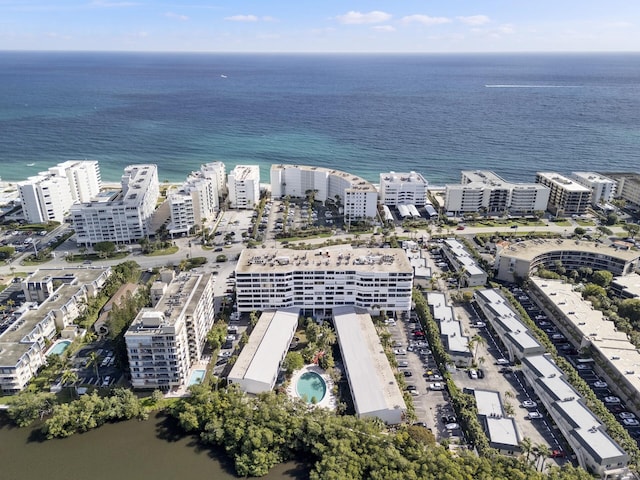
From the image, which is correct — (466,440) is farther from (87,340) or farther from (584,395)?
(87,340)

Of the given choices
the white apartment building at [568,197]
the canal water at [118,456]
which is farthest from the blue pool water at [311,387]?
the white apartment building at [568,197]

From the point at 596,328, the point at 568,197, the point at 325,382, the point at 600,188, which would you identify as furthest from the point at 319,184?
the point at 596,328

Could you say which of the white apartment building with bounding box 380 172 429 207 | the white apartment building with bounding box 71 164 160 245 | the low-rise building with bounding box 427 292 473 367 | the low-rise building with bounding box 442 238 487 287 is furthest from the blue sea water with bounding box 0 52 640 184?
the low-rise building with bounding box 427 292 473 367

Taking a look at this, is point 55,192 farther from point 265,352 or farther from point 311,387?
point 311,387

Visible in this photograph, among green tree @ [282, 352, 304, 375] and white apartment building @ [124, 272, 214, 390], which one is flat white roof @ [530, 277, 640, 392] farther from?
white apartment building @ [124, 272, 214, 390]

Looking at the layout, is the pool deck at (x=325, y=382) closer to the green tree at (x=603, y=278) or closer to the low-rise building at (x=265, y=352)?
the low-rise building at (x=265, y=352)

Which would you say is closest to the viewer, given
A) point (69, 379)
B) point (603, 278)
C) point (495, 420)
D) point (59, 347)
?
point (495, 420)

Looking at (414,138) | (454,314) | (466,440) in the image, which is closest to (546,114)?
(414,138)
